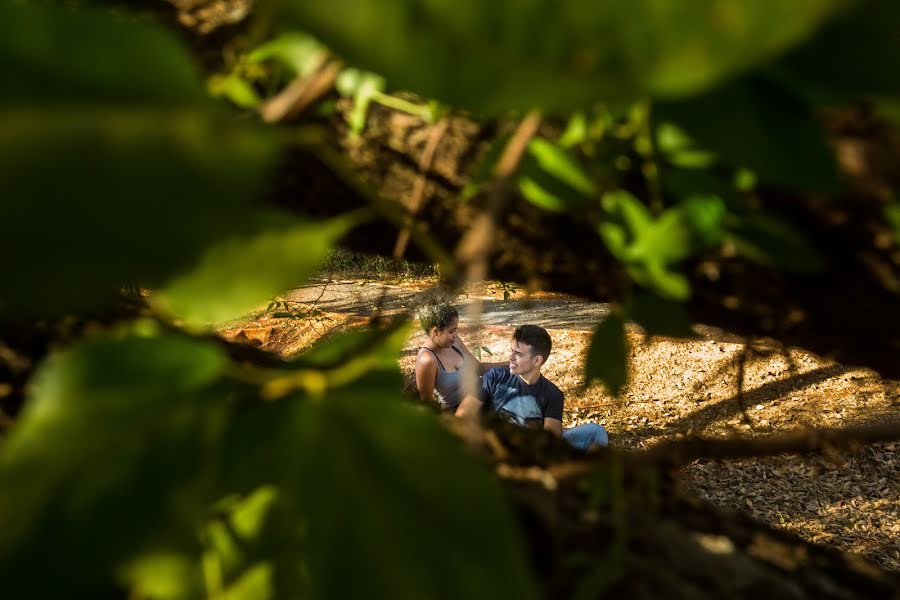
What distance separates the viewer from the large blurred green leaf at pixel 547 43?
0.20 metres

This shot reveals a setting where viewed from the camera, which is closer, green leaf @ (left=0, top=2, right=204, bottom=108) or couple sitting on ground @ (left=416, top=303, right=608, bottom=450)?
green leaf @ (left=0, top=2, right=204, bottom=108)

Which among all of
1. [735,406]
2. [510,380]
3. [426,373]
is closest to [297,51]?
[426,373]

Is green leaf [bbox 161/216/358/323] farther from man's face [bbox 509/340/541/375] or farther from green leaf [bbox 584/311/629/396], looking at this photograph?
man's face [bbox 509/340/541/375]

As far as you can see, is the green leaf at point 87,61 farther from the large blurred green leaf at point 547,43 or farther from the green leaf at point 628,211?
the green leaf at point 628,211

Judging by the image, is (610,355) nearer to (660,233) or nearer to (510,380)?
(660,233)

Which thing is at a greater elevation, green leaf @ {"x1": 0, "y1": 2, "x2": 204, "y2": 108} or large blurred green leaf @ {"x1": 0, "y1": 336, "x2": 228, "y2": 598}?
green leaf @ {"x1": 0, "y1": 2, "x2": 204, "y2": 108}

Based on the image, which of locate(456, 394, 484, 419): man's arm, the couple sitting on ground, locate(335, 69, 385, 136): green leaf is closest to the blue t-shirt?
the couple sitting on ground

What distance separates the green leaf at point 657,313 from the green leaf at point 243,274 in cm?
27

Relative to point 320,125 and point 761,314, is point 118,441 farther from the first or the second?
point 761,314

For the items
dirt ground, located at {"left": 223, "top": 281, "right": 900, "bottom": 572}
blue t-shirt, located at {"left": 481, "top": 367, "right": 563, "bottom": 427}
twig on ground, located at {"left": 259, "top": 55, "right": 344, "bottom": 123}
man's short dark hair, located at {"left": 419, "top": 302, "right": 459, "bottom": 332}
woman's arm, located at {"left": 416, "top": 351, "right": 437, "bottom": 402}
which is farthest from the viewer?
dirt ground, located at {"left": 223, "top": 281, "right": 900, "bottom": 572}

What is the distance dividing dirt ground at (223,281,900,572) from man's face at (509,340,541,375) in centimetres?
25

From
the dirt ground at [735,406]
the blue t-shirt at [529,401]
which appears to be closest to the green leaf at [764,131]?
the dirt ground at [735,406]

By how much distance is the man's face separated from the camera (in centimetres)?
316

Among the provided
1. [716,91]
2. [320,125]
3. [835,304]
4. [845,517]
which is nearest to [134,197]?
[716,91]
